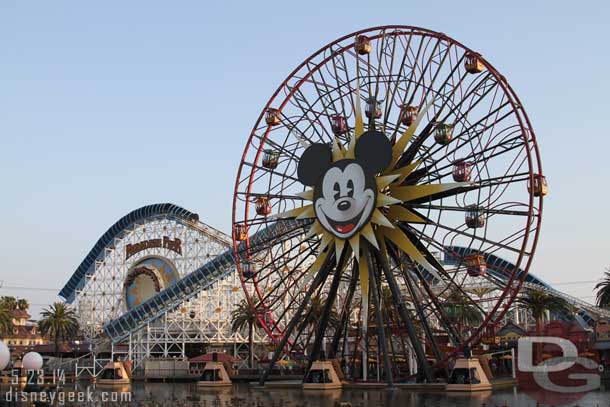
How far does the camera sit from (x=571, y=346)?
5194 centimetres

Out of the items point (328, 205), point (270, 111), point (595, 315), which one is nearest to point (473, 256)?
point (328, 205)

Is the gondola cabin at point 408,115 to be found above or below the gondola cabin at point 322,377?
above

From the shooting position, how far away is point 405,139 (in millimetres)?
38656

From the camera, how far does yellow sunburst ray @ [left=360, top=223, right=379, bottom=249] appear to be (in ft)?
124

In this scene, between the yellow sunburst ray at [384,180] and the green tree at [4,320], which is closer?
the yellow sunburst ray at [384,180]

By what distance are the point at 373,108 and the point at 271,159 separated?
7682mm

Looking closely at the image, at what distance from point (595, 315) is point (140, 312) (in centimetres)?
4509

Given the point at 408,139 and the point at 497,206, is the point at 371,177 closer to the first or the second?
the point at 408,139

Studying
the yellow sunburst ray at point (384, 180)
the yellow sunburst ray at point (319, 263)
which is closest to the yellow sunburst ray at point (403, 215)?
the yellow sunburst ray at point (384, 180)

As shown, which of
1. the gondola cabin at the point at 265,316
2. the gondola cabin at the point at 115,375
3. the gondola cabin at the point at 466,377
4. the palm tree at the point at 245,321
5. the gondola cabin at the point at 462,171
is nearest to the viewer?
the gondola cabin at the point at 462,171

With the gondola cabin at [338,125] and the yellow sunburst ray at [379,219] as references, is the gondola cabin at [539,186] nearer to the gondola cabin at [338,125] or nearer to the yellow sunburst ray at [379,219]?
the yellow sunburst ray at [379,219]

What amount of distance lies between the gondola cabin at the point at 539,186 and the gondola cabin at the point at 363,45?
1329 cm

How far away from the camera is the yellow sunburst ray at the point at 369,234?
1484 inches

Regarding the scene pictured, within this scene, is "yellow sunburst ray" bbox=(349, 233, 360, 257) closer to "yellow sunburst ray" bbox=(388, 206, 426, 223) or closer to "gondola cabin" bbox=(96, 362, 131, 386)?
"yellow sunburst ray" bbox=(388, 206, 426, 223)
